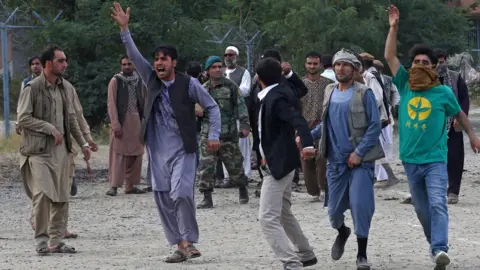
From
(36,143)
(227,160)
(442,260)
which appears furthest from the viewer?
(227,160)

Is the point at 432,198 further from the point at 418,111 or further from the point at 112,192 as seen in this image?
the point at 112,192

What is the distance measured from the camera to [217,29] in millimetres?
20984

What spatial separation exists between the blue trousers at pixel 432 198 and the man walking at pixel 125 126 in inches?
262

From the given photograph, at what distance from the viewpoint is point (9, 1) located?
2006 centimetres

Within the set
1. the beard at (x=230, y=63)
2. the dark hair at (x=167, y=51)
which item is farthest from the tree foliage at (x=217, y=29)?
the dark hair at (x=167, y=51)

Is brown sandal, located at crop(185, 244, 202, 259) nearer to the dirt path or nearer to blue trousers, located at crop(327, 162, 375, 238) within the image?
the dirt path

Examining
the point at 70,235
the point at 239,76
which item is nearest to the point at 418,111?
the point at 70,235

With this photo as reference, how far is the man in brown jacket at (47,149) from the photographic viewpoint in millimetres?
9438

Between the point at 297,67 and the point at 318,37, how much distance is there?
87cm

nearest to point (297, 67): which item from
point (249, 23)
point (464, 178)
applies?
point (249, 23)

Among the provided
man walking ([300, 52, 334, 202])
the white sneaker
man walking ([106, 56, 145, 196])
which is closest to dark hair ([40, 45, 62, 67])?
the white sneaker

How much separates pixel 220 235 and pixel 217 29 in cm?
1075

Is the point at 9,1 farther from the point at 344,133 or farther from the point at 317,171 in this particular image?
the point at 344,133

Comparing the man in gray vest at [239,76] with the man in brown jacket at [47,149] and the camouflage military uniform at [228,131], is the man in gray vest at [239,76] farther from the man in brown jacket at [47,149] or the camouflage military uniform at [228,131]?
the man in brown jacket at [47,149]
